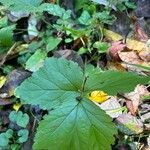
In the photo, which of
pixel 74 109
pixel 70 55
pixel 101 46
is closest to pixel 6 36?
pixel 70 55

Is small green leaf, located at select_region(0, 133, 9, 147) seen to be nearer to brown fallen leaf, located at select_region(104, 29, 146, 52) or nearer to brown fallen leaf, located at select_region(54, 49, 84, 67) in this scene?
brown fallen leaf, located at select_region(54, 49, 84, 67)

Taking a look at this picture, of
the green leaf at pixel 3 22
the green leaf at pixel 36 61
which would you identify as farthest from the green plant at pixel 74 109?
the green leaf at pixel 3 22

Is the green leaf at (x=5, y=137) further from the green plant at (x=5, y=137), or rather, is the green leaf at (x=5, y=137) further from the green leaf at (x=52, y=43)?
the green leaf at (x=52, y=43)

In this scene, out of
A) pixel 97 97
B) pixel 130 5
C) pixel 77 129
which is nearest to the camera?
pixel 77 129

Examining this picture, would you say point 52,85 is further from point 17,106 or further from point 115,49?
point 115,49

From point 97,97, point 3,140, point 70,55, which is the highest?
point 70,55

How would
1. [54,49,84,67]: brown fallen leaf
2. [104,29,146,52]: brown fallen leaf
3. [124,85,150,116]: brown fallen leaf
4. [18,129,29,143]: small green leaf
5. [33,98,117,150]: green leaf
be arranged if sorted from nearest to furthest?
[33,98,117,150]: green leaf → [18,129,29,143]: small green leaf → [124,85,150,116]: brown fallen leaf → [54,49,84,67]: brown fallen leaf → [104,29,146,52]: brown fallen leaf

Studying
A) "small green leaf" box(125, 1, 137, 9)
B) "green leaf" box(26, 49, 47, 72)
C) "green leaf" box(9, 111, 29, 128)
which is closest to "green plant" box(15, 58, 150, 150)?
"green leaf" box(9, 111, 29, 128)
